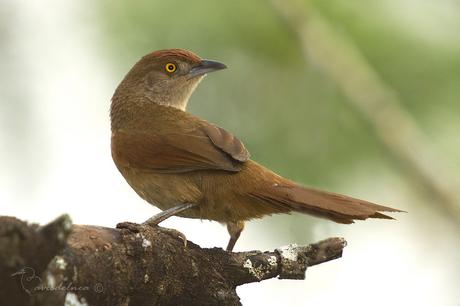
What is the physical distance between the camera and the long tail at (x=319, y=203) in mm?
4328

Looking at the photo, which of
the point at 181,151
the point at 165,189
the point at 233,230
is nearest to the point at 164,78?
the point at 181,151

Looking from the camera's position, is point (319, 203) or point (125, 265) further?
point (319, 203)

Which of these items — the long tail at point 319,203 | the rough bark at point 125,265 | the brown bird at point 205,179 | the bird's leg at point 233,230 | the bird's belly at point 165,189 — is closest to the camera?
the rough bark at point 125,265

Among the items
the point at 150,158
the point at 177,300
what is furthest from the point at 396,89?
the point at 177,300

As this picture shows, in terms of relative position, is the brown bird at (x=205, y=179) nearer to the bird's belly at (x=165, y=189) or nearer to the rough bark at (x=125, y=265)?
the bird's belly at (x=165, y=189)

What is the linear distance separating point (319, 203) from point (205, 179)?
0.81 m

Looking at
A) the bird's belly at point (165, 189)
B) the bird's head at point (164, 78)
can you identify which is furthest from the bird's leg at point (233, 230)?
the bird's head at point (164, 78)

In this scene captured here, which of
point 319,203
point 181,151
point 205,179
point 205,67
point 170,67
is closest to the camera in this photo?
point 319,203

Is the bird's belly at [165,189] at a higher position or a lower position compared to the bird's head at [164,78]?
lower

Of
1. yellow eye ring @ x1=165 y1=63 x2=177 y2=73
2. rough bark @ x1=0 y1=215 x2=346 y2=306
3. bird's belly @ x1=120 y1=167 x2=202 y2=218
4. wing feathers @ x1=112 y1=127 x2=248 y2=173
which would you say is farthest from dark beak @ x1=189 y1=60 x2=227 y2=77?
rough bark @ x1=0 y1=215 x2=346 y2=306

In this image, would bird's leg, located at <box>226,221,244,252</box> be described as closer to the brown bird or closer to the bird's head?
the brown bird

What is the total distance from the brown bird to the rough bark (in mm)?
549

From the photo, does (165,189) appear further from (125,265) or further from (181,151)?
(125,265)

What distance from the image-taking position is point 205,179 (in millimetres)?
4938
